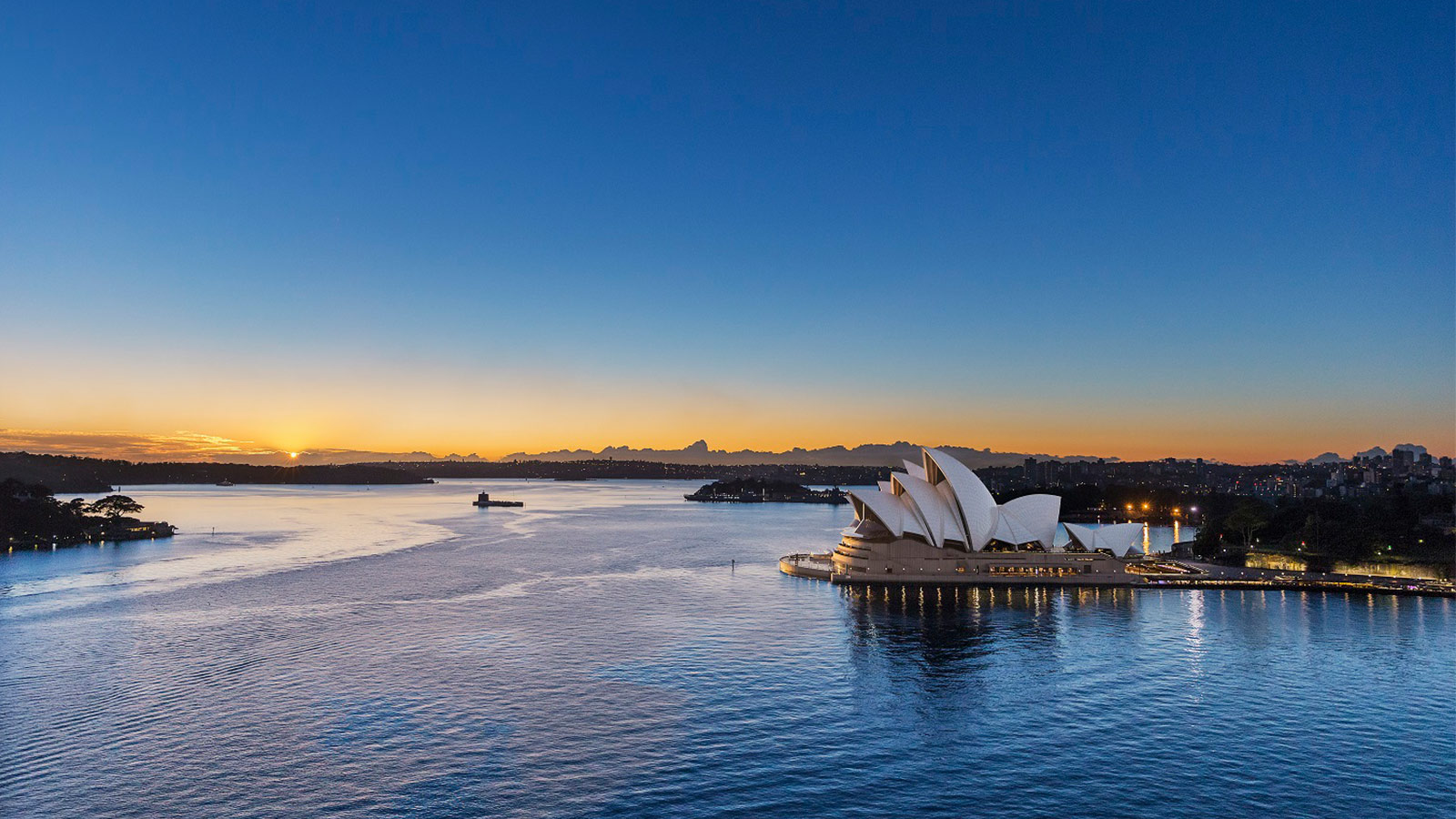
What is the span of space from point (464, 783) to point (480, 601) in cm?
3448

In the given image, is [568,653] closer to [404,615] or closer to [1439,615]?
[404,615]

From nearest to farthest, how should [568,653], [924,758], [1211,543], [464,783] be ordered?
[464,783] → [924,758] → [568,653] → [1211,543]

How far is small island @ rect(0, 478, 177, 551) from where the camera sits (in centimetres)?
9200

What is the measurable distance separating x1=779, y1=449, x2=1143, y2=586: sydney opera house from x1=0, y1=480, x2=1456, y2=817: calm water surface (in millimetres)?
3634

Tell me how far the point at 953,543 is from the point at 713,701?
40657 mm

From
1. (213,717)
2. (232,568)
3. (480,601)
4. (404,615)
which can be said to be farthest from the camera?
(232,568)

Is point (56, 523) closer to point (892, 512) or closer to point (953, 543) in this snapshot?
point (892, 512)

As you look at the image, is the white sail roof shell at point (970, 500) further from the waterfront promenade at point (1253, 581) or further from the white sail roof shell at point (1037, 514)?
the waterfront promenade at point (1253, 581)

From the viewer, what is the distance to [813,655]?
42.9m

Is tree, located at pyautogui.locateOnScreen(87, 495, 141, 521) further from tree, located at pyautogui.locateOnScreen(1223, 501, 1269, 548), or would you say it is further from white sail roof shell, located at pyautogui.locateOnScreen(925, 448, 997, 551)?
tree, located at pyautogui.locateOnScreen(1223, 501, 1269, 548)

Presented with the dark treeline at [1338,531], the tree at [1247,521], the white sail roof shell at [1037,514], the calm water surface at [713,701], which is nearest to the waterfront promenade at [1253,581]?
the calm water surface at [713,701]

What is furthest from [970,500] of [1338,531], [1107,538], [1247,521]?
[1338,531]

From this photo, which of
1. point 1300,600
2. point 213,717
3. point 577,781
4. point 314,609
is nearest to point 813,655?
point 577,781

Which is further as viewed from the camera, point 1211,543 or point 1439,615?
point 1211,543
